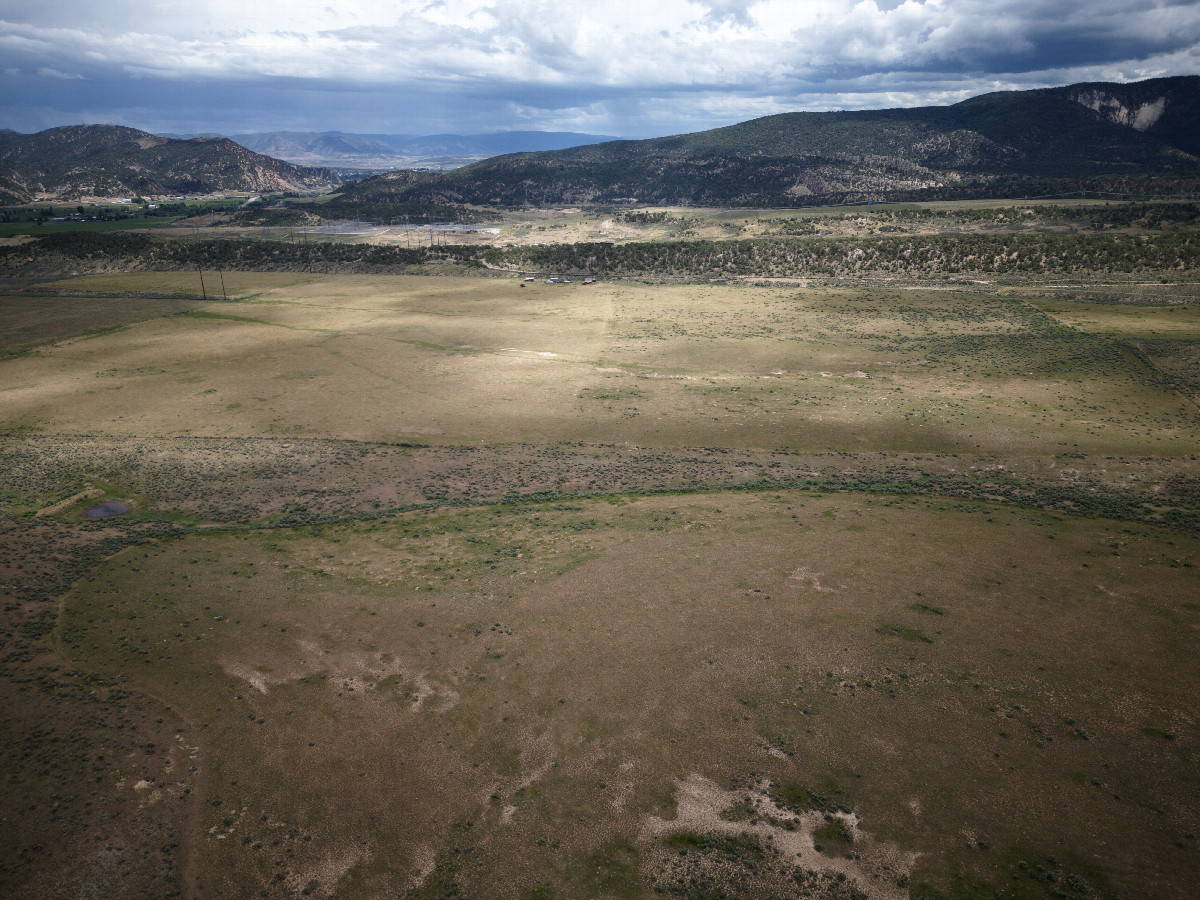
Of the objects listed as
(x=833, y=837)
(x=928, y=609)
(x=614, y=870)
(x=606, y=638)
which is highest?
(x=928, y=609)

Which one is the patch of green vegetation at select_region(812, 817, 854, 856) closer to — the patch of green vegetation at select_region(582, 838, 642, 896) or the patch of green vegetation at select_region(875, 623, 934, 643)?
the patch of green vegetation at select_region(582, 838, 642, 896)

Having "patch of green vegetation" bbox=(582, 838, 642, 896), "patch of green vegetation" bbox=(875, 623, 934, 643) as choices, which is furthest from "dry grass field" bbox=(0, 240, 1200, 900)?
"patch of green vegetation" bbox=(875, 623, 934, 643)

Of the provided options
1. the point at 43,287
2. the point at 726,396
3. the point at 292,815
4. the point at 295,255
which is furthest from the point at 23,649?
the point at 295,255

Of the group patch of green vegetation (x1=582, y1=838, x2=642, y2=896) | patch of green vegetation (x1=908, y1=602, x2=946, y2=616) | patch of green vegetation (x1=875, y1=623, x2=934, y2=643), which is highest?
patch of green vegetation (x1=908, y1=602, x2=946, y2=616)

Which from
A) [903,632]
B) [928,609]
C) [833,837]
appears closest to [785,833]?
[833,837]

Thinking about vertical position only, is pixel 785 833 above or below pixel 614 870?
above

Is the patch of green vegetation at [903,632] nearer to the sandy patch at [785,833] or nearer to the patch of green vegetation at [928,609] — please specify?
the patch of green vegetation at [928,609]

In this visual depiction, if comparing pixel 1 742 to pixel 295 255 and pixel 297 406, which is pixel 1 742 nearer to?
pixel 297 406

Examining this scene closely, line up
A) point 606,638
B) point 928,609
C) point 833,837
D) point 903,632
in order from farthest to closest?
point 928,609 < point 606,638 < point 903,632 < point 833,837

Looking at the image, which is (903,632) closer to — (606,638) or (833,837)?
(833,837)
